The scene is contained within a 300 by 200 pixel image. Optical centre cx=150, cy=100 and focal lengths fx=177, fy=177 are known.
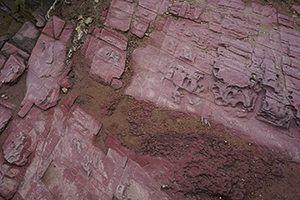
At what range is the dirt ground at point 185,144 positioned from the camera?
391cm

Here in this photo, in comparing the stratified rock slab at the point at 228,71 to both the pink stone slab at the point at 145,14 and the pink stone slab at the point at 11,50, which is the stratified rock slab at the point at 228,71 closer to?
the pink stone slab at the point at 145,14

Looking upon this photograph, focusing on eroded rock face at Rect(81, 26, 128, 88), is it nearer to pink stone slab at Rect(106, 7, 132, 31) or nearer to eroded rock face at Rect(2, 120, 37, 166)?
pink stone slab at Rect(106, 7, 132, 31)

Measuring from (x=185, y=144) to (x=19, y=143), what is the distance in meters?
3.90

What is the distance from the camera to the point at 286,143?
168 inches

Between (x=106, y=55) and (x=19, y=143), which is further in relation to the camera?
(x=106, y=55)

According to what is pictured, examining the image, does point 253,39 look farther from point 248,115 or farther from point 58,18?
point 58,18

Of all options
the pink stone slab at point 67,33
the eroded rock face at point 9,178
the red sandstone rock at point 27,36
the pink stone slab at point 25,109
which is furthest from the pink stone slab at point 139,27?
the eroded rock face at point 9,178

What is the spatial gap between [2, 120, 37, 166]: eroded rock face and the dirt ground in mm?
712

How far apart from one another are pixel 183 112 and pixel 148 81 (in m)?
1.22

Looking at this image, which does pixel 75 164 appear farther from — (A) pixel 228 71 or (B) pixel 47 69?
(A) pixel 228 71

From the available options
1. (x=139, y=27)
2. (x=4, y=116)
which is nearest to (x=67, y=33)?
(x=139, y=27)

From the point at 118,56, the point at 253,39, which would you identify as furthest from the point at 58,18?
the point at 253,39

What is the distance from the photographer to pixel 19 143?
13.7 ft

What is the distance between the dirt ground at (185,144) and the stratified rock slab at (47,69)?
0.26m
